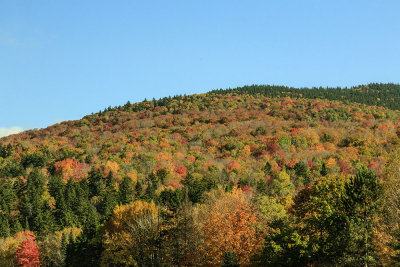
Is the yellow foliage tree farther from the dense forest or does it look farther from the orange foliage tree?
the orange foliage tree

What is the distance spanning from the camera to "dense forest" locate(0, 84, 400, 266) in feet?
129

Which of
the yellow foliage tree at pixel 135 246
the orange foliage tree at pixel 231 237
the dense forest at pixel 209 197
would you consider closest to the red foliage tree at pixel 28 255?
the dense forest at pixel 209 197

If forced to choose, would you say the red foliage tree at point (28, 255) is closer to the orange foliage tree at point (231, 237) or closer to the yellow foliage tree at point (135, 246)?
the yellow foliage tree at point (135, 246)

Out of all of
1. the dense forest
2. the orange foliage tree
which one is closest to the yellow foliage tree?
the dense forest

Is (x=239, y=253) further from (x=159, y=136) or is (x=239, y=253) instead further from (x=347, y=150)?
(x=159, y=136)

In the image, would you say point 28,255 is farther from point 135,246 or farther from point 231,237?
point 231,237

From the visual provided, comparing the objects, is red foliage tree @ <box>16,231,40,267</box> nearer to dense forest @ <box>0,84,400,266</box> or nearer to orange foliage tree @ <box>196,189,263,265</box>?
dense forest @ <box>0,84,400,266</box>

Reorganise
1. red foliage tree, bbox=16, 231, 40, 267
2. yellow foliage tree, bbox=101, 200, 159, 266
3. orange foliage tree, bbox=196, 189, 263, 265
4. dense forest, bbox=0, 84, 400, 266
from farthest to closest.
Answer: red foliage tree, bbox=16, 231, 40, 267
yellow foliage tree, bbox=101, 200, 159, 266
orange foliage tree, bbox=196, 189, 263, 265
dense forest, bbox=0, 84, 400, 266

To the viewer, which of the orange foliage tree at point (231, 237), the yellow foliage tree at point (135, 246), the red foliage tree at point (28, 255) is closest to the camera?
the orange foliage tree at point (231, 237)

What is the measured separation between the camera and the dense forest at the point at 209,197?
1549 inches

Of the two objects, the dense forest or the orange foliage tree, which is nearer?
the dense forest

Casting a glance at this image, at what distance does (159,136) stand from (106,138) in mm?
24834

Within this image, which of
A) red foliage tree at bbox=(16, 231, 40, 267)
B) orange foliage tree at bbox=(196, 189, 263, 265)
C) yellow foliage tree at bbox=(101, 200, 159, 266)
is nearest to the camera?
orange foliage tree at bbox=(196, 189, 263, 265)

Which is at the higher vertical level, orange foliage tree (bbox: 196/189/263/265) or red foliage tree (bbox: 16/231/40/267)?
orange foliage tree (bbox: 196/189/263/265)
